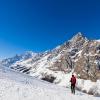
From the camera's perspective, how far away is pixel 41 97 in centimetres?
3453

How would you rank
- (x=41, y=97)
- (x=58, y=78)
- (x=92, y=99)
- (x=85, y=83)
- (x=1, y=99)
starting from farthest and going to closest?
1. (x=58, y=78)
2. (x=85, y=83)
3. (x=92, y=99)
4. (x=41, y=97)
5. (x=1, y=99)

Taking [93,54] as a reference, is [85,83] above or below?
below

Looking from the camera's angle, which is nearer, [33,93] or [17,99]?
[17,99]

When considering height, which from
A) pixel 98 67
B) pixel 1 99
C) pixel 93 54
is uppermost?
pixel 93 54

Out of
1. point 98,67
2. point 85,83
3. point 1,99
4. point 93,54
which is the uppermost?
point 93,54

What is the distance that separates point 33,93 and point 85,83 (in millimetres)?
129870

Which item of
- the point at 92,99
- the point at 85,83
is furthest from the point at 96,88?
the point at 92,99

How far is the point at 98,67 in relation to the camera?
18162 centimetres

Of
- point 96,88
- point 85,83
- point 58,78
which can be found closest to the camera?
point 96,88

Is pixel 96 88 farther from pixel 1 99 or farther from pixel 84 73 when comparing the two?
pixel 1 99

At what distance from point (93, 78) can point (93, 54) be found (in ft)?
93.2

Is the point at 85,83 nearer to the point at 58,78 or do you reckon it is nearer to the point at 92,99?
the point at 58,78

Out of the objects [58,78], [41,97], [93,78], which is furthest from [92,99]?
[58,78]

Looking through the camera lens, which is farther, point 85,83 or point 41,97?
point 85,83
